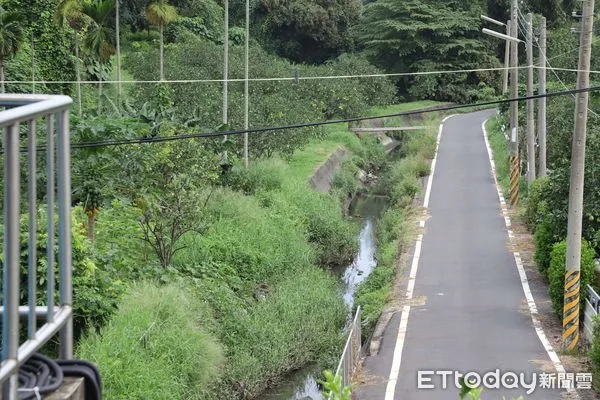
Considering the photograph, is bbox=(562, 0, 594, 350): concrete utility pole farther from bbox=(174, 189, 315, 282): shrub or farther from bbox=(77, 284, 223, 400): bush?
bbox=(174, 189, 315, 282): shrub

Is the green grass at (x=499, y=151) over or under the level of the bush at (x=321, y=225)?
over

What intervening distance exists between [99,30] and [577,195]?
67.1 feet

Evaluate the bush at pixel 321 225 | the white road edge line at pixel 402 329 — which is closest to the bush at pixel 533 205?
the white road edge line at pixel 402 329

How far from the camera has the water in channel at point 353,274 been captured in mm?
16469

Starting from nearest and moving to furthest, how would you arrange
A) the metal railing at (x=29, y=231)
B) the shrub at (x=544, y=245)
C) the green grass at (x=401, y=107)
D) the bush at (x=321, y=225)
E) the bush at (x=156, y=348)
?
the metal railing at (x=29, y=231) < the bush at (x=156, y=348) < the shrub at (x=544, y=245) < the bush at (x=321, y=225) < the green grass at (x=401, y=107)

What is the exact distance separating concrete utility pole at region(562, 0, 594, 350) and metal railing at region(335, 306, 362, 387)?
12.6 feet

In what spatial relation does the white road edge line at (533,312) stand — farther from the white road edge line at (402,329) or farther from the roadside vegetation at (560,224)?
the white road edge line at (402,329)

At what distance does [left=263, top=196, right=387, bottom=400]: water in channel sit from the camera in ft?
54.0

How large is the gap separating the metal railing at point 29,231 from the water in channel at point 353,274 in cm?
1206

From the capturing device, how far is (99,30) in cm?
3167

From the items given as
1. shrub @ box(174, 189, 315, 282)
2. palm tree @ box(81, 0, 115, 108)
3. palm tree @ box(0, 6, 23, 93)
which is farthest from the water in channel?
palm tree @ box(0, 6, 23, 93)

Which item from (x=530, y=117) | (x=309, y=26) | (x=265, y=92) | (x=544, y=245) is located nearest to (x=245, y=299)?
(x=544, y=245)

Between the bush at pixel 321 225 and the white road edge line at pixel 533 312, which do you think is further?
the bush at pixel 321 225

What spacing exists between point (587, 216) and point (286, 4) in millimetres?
47638
